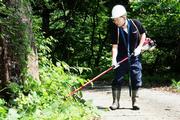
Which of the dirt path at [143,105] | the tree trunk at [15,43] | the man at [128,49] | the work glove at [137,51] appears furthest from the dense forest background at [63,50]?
the work glove at [137,51]

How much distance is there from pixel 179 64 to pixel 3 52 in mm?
9304

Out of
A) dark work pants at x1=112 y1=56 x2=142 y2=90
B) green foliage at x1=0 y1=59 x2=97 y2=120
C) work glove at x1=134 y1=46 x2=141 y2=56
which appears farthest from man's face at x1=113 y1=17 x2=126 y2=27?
green foliage at x1=0 y1=59 x2=97 y2=120

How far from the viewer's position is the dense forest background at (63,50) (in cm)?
736

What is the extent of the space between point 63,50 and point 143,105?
11155mm

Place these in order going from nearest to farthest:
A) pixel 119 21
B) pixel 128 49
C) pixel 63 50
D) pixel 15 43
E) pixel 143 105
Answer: pixel 15 43, pixel 119 21, pixel 128 49, pixel 143 105, pixel 63 50

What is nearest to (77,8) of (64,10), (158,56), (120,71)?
(64,10)

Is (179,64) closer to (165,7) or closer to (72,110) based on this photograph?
(165,7)

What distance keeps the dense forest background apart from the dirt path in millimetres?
625

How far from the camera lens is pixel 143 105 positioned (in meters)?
9.52

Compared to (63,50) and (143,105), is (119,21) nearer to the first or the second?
(143,105)

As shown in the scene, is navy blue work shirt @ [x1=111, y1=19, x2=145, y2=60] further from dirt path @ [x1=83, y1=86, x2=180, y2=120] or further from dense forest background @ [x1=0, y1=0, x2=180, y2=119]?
dirt path @ [x1=83, y1=86, x2=180, y2=120]

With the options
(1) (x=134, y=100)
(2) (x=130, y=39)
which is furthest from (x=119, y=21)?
(1) (x=134, y=100)

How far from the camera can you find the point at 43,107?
718 centimetres

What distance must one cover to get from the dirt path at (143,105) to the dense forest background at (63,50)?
2.05 ft
